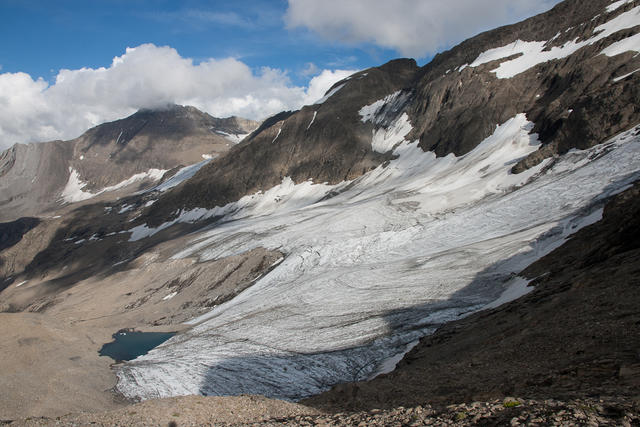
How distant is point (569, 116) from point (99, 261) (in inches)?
3818

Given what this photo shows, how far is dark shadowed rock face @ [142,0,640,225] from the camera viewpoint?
60.2 m

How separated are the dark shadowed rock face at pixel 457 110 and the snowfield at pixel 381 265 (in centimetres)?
422

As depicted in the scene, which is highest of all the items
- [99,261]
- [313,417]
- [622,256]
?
[99,261]

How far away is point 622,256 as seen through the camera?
18.2m

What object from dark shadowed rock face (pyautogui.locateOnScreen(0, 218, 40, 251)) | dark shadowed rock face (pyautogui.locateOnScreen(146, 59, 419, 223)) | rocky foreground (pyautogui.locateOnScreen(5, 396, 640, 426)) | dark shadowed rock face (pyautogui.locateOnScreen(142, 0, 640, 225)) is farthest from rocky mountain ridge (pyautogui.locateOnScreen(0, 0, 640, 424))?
dark shadowed rock face (pyautogui.locateOnScreen(0, 218, 40, 251))

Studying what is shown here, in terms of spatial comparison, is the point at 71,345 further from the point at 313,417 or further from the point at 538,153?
the point at 538,153

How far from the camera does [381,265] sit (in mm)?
46625

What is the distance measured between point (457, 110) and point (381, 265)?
5448 cm

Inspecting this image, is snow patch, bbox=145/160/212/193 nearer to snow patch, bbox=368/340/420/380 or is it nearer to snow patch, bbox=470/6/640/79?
snow patch, bbox=470/6/640/79

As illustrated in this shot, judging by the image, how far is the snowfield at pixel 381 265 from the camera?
1070 inches

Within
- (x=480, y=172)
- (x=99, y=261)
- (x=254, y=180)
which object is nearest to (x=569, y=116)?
(x=480, y=172)

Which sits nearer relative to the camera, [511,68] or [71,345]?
[71,345]

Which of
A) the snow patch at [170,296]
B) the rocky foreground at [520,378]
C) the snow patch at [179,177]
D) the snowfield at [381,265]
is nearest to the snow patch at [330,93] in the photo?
the snowfield at [381,265]

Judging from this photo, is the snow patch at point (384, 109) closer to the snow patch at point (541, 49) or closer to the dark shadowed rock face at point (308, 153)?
the dark shadowed rock face at point (308, 153)
